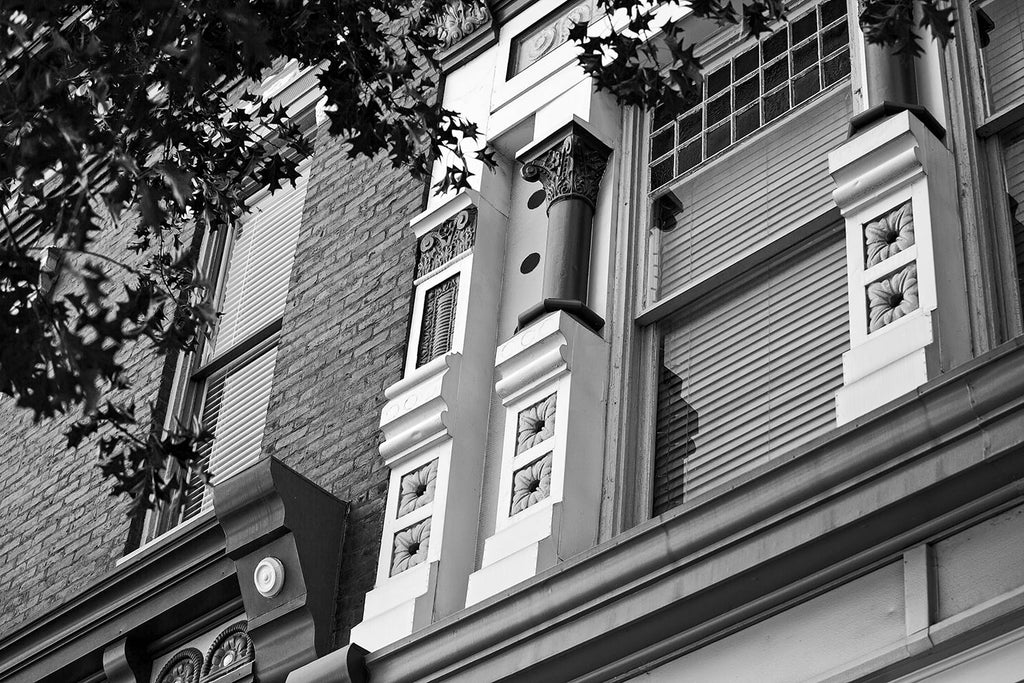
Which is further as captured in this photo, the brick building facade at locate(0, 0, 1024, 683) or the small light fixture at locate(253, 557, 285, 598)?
the small light fixture at locate(253, 557, 285, 598)

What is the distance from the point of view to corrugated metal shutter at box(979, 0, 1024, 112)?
7.67 metres

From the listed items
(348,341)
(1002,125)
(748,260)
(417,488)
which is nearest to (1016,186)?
(1002,125)

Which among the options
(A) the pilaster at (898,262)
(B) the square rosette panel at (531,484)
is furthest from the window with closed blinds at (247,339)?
(A) the pilaster at (898,262)

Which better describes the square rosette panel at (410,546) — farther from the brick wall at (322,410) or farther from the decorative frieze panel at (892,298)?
the decorative frieze panel at (892,298)

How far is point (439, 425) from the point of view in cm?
859

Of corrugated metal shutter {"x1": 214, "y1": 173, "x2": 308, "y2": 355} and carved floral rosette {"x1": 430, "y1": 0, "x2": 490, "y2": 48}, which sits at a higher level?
carved floral rosette {"x1": 430, "y1": 0, "x2": 490, "y2": 48}

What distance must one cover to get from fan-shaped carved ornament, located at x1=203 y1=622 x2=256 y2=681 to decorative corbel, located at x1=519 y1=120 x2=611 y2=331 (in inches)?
93.5

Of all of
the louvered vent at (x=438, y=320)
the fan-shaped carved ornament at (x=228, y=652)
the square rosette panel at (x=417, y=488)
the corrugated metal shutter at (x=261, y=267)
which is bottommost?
the fan-shaped carved ornament at (x=228, y=652)

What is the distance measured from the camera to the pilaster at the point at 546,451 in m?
7.66

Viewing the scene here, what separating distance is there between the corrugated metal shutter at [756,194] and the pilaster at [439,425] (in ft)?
3.61

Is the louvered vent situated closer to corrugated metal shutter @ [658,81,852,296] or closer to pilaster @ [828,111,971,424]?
corrugated metal shutter @ [658,81,852,296]

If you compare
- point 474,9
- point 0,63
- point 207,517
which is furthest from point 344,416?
point 0,63

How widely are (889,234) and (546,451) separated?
1.95 meters

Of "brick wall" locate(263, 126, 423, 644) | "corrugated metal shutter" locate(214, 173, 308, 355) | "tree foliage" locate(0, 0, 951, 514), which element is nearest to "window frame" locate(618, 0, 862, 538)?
"tree foliage" locate(0, 0, 951, 514)
